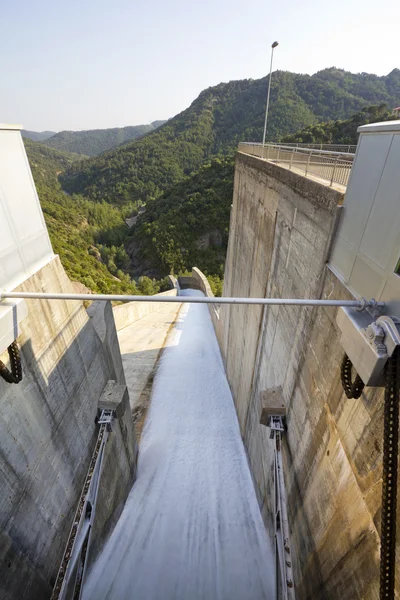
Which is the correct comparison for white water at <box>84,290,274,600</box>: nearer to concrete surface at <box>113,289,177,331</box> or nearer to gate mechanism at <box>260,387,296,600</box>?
gate mechanism at <box>260,387,296,600</box>

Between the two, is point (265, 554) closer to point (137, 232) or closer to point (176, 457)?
point (176, 457)

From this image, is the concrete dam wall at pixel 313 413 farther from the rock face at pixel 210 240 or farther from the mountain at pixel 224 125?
the mountain at pixel 224 125

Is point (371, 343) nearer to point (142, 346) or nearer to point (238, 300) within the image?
point (238, 300)

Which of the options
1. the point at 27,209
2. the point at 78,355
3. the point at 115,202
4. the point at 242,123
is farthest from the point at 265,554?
the point at 242,123

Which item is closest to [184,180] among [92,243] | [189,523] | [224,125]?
[92,243]

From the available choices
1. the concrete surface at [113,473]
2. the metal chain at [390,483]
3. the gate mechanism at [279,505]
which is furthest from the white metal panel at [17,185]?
the gate mechanism at [279,505]

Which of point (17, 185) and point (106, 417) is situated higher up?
point (17, 185)
